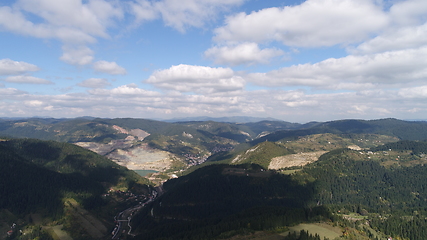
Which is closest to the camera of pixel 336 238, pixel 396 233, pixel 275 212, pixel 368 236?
pixel 336 238

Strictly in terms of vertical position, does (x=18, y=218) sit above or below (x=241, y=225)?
below

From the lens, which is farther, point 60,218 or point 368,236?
point 60,218

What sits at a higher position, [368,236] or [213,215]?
[368,236]

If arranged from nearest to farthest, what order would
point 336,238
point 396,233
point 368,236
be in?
point 336,238 < point 368,236 < point 396,233

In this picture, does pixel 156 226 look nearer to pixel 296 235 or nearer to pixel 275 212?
pixel 275 212

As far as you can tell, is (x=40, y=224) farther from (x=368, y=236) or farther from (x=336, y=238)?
(x=368, y=236)

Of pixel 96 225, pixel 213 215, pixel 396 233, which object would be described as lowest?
pixel 96 225

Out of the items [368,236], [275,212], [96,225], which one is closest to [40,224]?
[96,225]

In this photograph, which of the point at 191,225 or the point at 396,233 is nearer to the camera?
the point at 396,233

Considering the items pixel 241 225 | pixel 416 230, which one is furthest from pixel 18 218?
pixel 416 230
